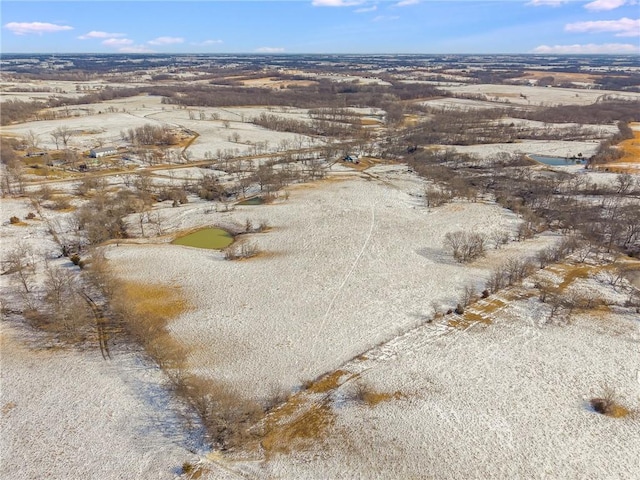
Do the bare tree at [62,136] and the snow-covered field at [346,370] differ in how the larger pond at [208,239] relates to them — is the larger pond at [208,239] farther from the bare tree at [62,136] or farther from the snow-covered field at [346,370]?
the bare tree at [62,136]

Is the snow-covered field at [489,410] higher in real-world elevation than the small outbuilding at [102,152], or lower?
lower

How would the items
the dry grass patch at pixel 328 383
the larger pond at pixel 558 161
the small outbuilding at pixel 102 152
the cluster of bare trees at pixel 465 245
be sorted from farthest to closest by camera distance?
the small outbuilding at pixel 102 152 < the larger pond at pixel 558 161 < the cluster of bare trees at pixel 465 245 < the dry grass patch at pixel 328 383

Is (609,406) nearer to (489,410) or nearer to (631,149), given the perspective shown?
(489,410)

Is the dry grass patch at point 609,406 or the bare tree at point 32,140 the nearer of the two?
the dry grass patch at point 609,406

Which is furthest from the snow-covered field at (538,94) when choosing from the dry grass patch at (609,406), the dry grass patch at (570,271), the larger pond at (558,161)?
the dry grass patch at (609,406)

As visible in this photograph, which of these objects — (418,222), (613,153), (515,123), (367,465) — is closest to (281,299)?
Answer: (367,465)

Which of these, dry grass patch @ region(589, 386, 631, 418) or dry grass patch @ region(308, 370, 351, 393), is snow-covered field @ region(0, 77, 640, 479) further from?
dry grass patch @ region(589, 386, 631, 418)
